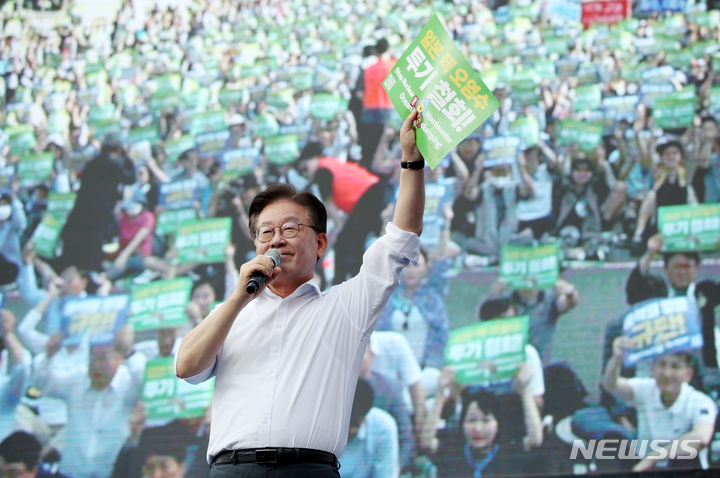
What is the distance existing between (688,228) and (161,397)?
242 centimetres

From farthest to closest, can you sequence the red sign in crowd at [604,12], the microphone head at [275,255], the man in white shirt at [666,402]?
1. the red sign in crowd at [604,12]
2. the man in white shirt at [666,402]
3. the microphone head at [275,255]

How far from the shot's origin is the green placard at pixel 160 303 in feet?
12.6

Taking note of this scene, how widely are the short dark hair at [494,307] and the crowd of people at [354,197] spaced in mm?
10

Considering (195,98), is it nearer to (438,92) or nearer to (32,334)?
(32,334)

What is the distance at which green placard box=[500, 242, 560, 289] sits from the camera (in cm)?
371

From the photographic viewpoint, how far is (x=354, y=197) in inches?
155

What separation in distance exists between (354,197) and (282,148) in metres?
0.44

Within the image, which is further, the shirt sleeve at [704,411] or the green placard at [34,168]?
the green placard at [34,168]

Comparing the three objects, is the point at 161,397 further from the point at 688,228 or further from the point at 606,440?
the point at 688,228

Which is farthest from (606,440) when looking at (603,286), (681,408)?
(603,286)

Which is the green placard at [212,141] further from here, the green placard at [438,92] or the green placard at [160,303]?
the green placard at [438,92]

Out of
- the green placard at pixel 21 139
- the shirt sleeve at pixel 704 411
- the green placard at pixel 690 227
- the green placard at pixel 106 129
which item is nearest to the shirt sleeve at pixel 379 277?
the shirt sleeve at pixel 704 411

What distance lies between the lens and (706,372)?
3.51 m

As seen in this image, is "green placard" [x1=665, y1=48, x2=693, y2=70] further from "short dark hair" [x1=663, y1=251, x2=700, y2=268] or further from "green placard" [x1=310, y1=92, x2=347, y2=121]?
"green placard" [x1=310, y1=92, x2=347, y2=121]
